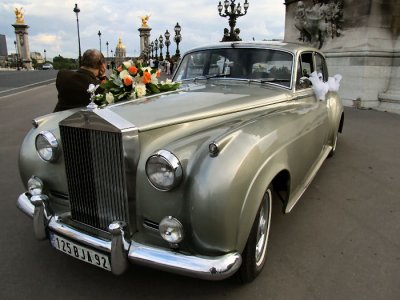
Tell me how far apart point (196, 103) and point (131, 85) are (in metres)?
0.79

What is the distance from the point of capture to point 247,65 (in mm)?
3967

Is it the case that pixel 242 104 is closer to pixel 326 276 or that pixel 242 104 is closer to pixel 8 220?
pixel 326 276

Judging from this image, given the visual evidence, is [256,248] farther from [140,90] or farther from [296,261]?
[140,90]

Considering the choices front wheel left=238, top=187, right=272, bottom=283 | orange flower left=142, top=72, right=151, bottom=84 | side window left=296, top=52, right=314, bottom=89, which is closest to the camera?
front wheel left=238, top=187, right=272, bottom=283

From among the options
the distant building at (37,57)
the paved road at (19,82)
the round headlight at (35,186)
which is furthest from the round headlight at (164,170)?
the distant building at (37,57)

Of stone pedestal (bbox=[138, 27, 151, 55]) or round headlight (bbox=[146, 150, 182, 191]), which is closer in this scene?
round headlight (bbox=[146, 150, 182, 191])

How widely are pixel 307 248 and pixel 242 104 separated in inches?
54.3

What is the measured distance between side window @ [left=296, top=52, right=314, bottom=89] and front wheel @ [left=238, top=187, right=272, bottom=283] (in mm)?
1709

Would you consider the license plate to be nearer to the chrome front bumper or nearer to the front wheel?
the chrome front bumper

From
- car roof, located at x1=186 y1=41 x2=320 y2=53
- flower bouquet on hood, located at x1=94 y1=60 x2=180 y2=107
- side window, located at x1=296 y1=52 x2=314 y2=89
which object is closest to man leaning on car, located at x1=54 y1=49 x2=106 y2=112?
flower bouquet on hood, located at x1=94 y1=60 x2=180 y2=107

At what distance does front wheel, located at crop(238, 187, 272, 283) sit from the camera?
2.38m

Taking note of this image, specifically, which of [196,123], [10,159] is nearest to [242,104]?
[196,123]

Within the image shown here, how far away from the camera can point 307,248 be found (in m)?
3.12

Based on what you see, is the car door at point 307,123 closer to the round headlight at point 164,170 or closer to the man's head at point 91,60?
the round headlight at point 164,170
